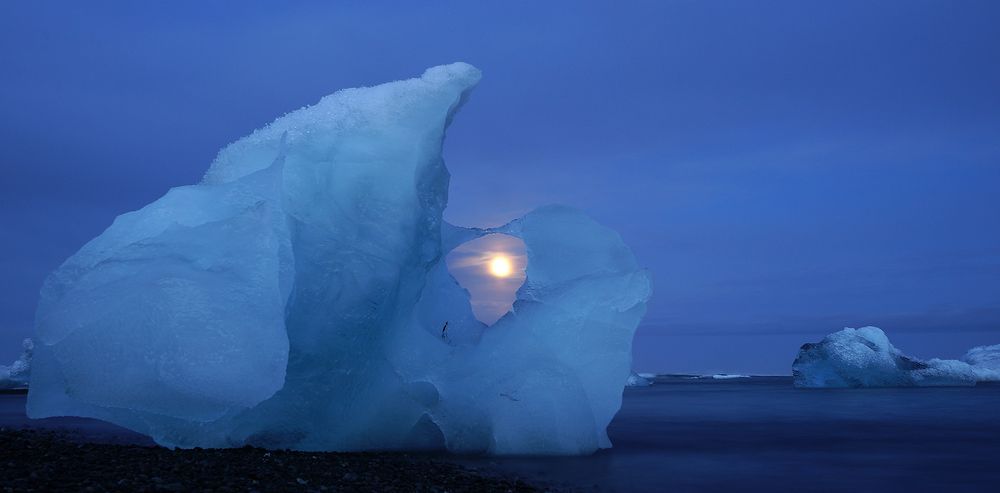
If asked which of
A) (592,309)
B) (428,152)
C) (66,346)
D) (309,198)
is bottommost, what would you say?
(66,346)

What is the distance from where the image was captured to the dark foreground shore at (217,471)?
677 cm

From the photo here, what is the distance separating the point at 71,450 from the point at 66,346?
3.73 feet

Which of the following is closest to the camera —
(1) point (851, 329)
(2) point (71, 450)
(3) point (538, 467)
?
(2) point (71, 450)

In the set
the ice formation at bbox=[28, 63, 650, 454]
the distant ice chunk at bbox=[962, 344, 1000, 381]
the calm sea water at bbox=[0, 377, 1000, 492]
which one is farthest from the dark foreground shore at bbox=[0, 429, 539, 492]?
the distant ice chunk at bbox=[962, 344, 1000, 381]

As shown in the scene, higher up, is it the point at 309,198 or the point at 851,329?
the point at 851,329

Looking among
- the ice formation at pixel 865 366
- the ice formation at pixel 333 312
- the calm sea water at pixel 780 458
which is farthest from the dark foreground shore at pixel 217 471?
the ice formation at pixel 865 366

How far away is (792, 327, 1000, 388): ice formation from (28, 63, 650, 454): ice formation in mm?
37153

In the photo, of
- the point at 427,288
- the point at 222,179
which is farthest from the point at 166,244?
the point at 427,288

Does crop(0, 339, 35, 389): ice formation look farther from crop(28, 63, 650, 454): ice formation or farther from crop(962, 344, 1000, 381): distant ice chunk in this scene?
crop(962, 344, 1000, 381): distant ice chunk

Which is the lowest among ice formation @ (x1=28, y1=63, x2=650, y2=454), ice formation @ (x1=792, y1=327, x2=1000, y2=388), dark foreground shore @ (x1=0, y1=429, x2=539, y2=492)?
dark foreground shore @ (x1=0, y1=429, x2=539, y2=492)

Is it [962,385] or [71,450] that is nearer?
[71,450]

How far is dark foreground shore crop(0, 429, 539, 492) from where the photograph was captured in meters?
6.77

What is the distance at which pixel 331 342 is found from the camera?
36.8 feet

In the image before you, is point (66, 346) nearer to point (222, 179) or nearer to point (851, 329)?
point (222, 179)
